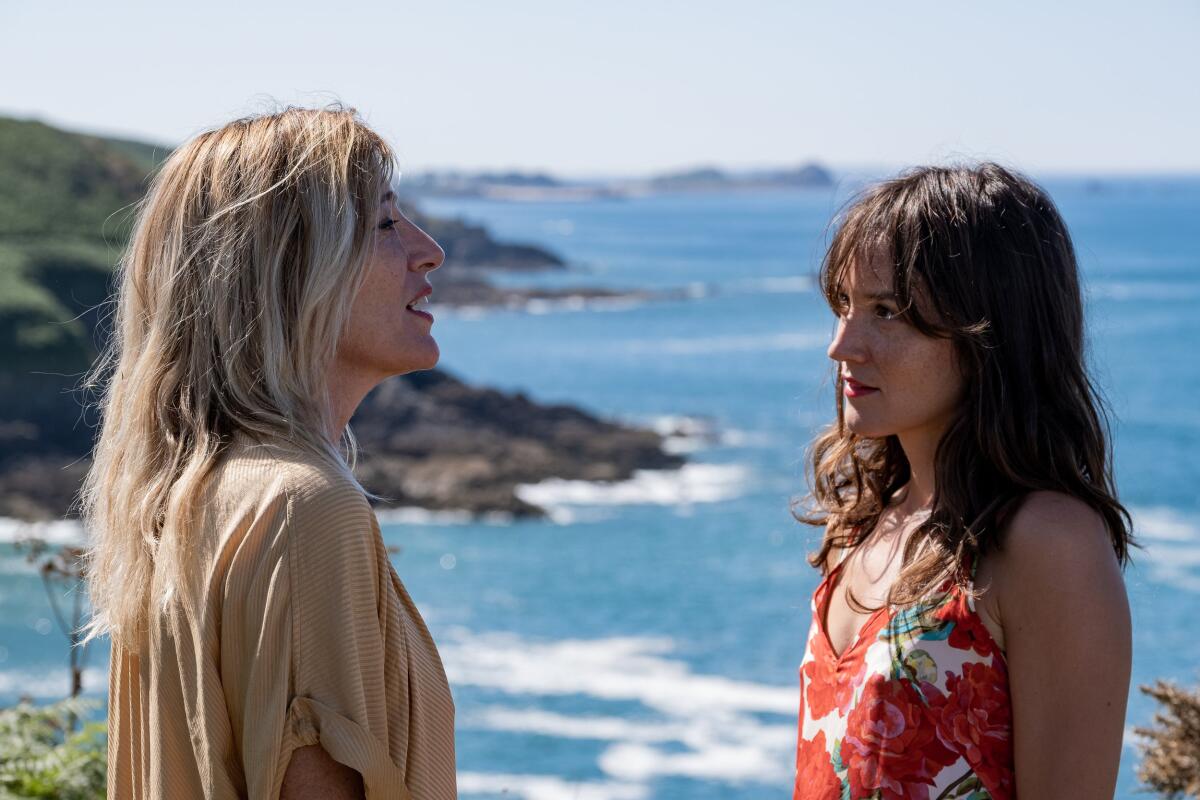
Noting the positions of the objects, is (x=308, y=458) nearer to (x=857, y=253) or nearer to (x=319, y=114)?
(x=319, y=114)

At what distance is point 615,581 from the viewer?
3161 cm

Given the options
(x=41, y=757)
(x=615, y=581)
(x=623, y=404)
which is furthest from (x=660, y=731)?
(x=623, y=404)

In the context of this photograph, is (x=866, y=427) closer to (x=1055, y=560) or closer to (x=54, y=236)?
(x=1055, y=560)

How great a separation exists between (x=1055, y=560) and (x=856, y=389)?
0.53 m

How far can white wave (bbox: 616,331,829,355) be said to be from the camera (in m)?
69.6

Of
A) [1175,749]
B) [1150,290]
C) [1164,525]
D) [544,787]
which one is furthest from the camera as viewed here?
[1150,290]

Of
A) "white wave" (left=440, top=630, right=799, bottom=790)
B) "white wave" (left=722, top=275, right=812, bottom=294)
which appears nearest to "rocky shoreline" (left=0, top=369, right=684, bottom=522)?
"white wave" (left=440, top=630, right=799, bottom=790)

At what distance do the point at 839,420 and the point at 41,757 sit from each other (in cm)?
287

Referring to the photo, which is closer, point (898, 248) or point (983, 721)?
point (983, 721)

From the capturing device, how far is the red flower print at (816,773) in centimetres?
249

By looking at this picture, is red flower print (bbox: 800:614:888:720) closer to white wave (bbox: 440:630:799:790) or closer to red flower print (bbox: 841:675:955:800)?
red flower print (bbox: 841:675:955:800)

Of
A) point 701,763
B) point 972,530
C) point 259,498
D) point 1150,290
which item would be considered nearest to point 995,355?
point 972,530

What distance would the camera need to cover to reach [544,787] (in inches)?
757

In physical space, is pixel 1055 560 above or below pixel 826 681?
above
